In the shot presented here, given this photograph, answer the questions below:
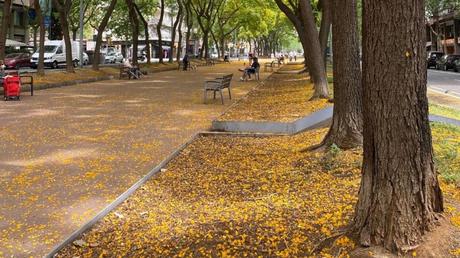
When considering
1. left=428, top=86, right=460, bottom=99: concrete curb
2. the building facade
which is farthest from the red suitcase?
the building facade

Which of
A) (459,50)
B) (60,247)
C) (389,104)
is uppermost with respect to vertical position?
(459,50)

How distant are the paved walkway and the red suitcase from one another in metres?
0.35

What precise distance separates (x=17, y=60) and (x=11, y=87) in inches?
987

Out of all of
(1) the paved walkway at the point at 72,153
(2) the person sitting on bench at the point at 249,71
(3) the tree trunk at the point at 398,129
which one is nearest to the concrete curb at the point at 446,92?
(2) the person sitting on bench at the point at 249,71

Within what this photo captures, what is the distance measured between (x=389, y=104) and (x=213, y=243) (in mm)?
1958

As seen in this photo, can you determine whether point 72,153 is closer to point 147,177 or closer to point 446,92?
point 147,177

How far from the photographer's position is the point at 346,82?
28.8ft

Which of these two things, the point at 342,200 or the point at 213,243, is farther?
the point at 342,200

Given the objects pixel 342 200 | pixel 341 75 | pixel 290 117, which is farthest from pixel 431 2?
pixel 342 200

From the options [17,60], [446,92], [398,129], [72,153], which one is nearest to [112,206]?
[398,129]

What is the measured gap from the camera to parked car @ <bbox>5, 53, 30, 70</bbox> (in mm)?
40156

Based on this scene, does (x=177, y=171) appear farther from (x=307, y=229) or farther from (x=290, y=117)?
(x=290, y=117)

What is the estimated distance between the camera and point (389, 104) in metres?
4.34

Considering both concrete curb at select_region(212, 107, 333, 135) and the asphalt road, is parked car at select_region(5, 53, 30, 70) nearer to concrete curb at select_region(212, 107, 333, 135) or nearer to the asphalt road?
the asphalt road
